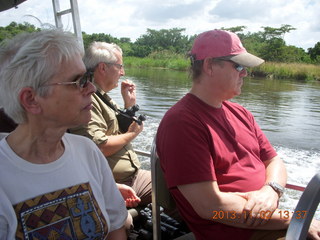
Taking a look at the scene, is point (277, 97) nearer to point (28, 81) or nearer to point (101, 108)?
point (101, 108)

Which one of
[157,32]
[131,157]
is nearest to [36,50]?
→ [131,157]

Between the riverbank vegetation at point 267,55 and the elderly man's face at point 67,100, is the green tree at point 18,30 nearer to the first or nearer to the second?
the elderly man's face at point 67,100

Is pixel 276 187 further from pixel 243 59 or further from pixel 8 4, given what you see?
pixel 8 4

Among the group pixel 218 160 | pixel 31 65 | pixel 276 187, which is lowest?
pixel 276 187

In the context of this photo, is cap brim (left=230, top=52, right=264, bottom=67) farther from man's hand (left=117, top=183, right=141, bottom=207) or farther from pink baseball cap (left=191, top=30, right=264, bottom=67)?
man's hand (left=117, top=183, right=141, bottom=207)

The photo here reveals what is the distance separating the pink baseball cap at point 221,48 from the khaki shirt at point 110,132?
0.70 metres

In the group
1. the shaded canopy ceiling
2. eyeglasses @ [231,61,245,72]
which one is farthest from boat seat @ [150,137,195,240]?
the shaded canopy ceiling

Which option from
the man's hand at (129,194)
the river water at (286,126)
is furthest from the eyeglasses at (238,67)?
the man's hand at (129,194)

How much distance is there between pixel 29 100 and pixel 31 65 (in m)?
0.11

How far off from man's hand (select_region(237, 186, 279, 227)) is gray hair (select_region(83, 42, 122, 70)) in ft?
4.36

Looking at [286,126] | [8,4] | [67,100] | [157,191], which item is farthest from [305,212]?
[286,126]

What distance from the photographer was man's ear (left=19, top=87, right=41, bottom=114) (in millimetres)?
1037

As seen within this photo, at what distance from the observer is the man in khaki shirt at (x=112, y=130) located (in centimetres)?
192

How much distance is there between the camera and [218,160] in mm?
1431
